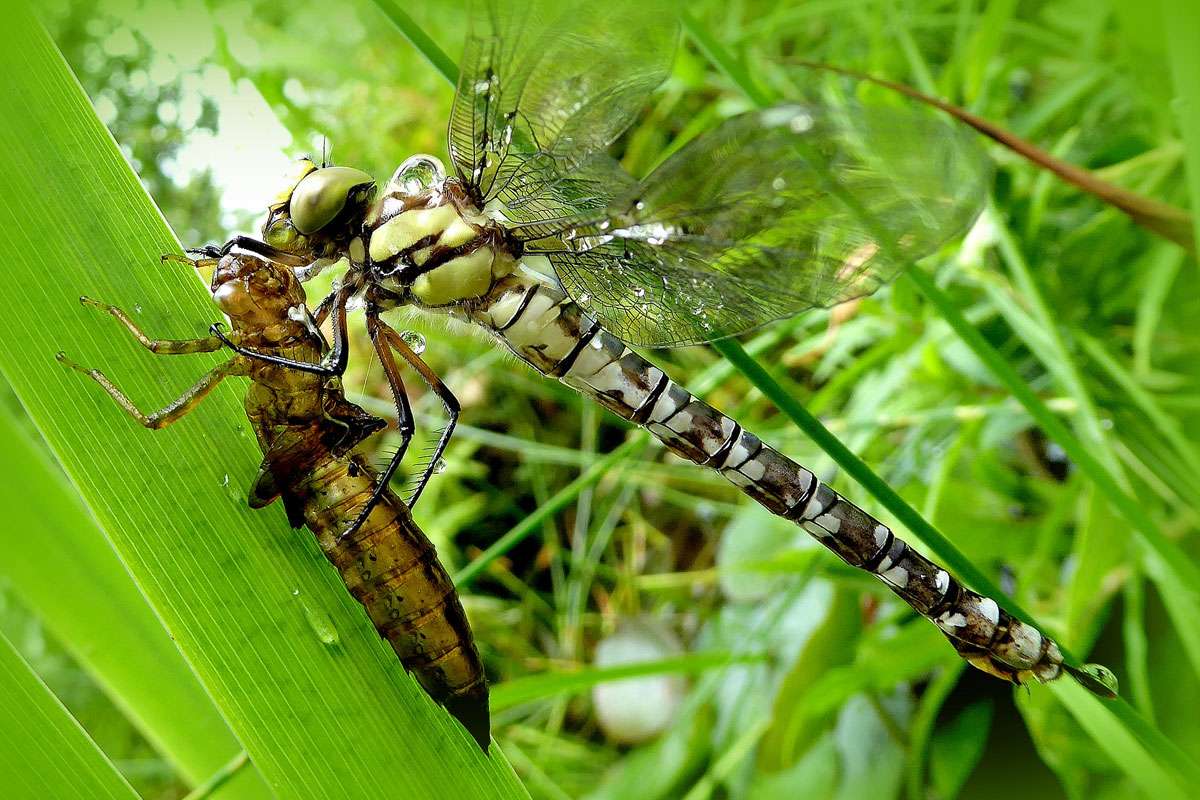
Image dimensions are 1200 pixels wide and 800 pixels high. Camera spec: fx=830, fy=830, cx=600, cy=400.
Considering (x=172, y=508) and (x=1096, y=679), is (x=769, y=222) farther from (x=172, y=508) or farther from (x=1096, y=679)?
(x=172, y=508)

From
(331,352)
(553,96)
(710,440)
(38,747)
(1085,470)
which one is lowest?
(1085,470)

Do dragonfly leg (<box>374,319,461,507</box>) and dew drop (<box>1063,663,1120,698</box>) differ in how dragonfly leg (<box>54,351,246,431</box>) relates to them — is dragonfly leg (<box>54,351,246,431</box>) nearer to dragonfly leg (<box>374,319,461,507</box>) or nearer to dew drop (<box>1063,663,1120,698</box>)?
dragonfly leg (<box>374,319,461,507</box>)

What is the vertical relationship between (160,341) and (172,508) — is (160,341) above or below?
above

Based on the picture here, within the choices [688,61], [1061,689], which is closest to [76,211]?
[1061,689]

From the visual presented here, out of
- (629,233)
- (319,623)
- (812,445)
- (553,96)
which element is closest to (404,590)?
(319,623)

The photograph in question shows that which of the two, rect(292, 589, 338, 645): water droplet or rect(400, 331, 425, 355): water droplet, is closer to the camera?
rect(292, 589, 338, 645): water droplet

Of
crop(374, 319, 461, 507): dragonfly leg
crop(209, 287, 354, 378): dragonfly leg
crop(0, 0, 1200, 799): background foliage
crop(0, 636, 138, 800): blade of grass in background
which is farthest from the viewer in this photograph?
crop(0, 0, 1200, 799): background foliage

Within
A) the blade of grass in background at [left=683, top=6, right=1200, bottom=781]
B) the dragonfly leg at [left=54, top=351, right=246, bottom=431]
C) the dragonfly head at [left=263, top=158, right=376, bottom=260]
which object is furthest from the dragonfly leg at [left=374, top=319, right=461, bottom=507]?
the blade of grass in background at [left=683, top=6, right=1200, bottom=781]
